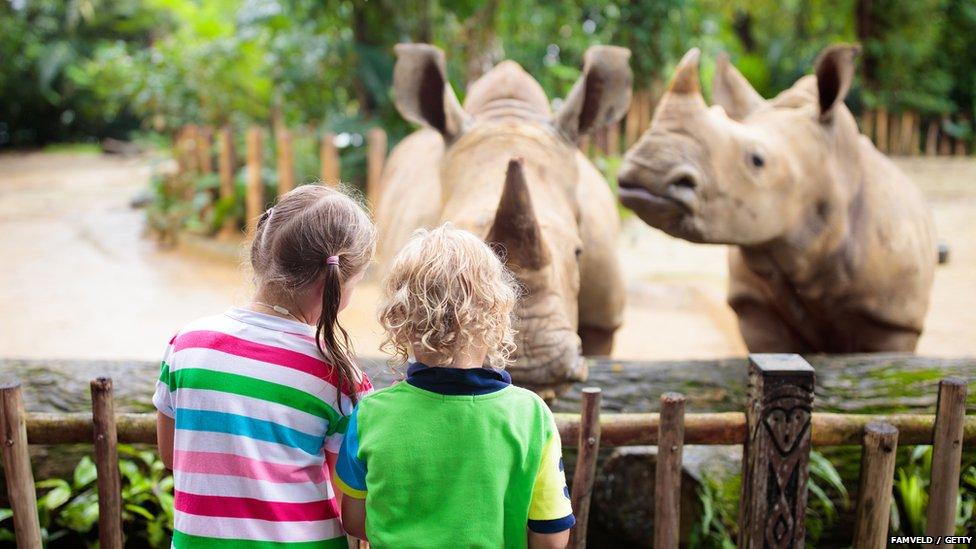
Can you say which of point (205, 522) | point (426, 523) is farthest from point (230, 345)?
point (426, 523)

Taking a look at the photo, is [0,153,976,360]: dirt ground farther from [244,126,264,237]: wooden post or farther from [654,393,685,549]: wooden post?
[654,393,685,549]: wooden post

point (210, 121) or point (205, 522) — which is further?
point (210, 121)

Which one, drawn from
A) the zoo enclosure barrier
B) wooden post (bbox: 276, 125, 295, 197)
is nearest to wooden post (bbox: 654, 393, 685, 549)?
the zoo enclosure barrier

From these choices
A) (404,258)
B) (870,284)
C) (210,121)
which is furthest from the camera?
(210,121)

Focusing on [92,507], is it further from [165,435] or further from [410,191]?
[410,191]

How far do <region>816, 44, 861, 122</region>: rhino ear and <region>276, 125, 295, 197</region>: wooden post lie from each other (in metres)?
7.06

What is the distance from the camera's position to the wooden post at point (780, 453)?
2568 millimetres

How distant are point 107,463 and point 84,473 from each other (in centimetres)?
49

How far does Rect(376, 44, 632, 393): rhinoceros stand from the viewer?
2672 mm

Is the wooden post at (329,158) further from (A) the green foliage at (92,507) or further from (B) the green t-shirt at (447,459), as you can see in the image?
(B) the green t-shirt at (447,459)

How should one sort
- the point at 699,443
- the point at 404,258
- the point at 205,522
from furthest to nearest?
1. the point at 699,443
2. the point at 205,522
3. the point at 404,258

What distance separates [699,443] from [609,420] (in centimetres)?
29

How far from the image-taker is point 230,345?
75.6 inches

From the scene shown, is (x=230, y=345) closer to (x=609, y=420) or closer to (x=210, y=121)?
(x=609, y=420)
